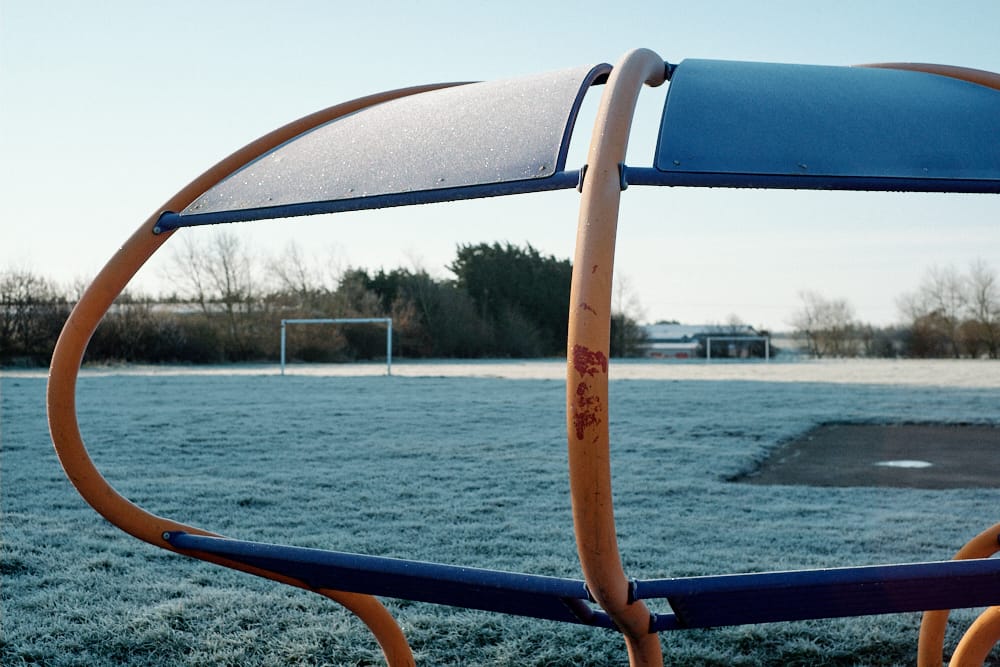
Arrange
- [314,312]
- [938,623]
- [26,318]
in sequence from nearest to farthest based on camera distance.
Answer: [938,623]
[26,318]
[314,312]

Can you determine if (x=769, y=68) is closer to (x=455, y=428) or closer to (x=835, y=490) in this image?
(x=835, y=490)

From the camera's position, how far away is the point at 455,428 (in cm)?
861

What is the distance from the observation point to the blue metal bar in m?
1.44

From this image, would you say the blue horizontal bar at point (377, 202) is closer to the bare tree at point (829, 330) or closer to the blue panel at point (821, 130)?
the blue panel at point (821, 130)

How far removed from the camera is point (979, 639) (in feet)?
6.62

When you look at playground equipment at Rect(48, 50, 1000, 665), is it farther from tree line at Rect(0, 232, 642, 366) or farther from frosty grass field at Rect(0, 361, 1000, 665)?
tree line at Rect(0, 232, 642, 366)

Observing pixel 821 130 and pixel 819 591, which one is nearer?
pixel 819 591

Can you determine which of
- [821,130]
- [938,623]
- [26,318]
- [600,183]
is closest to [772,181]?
[821,130]

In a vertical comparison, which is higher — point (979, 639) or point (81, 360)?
point (81, 360)

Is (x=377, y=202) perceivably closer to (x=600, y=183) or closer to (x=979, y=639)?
(x=600, y=183)

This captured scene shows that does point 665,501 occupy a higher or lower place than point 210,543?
lower

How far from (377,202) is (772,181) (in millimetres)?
678

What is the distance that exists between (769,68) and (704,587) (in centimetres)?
96

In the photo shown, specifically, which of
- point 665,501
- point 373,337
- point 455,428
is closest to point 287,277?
point 373,337
